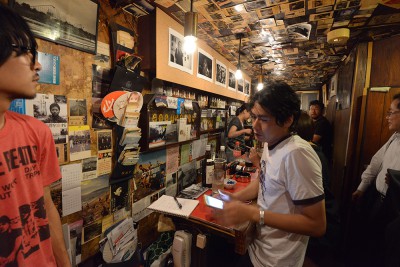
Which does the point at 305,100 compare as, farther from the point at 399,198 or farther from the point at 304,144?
the point at 304,144

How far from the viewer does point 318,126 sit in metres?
4.18

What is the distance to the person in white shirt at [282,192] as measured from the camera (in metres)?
0.94

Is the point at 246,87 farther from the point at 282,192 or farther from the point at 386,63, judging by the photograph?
the point at 282,192

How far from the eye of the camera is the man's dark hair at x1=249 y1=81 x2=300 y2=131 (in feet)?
3.61

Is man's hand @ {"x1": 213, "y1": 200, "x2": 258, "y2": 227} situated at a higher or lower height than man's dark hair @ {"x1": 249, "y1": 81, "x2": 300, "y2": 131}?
lower

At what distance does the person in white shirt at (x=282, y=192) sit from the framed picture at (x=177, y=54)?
4.30 ft

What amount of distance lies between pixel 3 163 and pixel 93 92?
92cm

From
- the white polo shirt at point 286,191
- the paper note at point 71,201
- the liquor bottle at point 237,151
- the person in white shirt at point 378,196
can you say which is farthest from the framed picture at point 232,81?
the paper note at point 71,201

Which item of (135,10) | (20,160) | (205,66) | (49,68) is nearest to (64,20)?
(49,68)

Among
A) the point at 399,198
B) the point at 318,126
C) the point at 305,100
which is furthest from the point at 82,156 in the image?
the point at 305,100

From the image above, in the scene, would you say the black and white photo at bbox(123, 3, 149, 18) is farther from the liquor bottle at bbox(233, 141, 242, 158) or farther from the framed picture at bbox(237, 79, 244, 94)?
the framed picture at bbox(237, 79, 244, 94)

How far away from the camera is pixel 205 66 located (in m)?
2.95

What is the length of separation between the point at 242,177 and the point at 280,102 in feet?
4.17

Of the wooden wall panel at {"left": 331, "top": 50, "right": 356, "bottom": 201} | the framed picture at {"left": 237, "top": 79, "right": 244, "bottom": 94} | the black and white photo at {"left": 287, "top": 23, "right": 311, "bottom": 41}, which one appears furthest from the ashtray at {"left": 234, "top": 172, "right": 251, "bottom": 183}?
the framed picture at {"left": 237, "top": 79, "right": 244, "bottom": 94}
